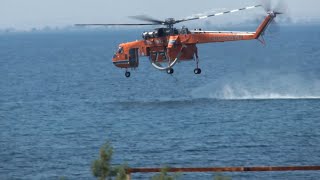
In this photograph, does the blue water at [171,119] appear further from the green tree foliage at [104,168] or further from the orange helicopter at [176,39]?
the green tree foliage at [104,168]

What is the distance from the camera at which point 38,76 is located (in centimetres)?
18538

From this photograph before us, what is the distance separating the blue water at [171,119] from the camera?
254ft

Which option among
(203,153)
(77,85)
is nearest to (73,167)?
(203,153)

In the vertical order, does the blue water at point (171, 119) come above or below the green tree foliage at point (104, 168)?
below

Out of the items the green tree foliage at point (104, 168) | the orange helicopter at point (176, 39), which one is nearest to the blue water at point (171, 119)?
the orange helicopter at point (176, 39)

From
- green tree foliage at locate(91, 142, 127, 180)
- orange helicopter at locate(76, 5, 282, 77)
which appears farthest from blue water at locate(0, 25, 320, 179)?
green tree foliage at locate(91, 142, 127, 180)

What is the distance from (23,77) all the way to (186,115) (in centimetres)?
7539

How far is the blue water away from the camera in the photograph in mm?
77500

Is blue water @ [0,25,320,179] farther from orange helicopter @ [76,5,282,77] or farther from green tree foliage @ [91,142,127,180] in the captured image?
green tree foliage @ [91,142,127,180]

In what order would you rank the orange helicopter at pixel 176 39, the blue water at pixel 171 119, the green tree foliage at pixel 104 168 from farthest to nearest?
the blue water at pixel 171 119, the orange helicopter at pixel 176 39, the green tree foliage at pixel 104 168

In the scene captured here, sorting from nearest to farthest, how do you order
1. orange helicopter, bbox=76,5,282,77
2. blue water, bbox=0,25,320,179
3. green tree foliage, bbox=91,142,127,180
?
green tree foliage, bbox=91,142,127,180 → orange helicopter, bbox=76,5,282,77 → blue water, bbox=0,25,320,179

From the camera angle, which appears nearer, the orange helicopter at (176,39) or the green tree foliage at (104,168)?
the green tree foliage at (104,168)

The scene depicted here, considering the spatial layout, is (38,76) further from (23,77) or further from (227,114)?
(227,114)

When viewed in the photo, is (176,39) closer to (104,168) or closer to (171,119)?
(104,168)
